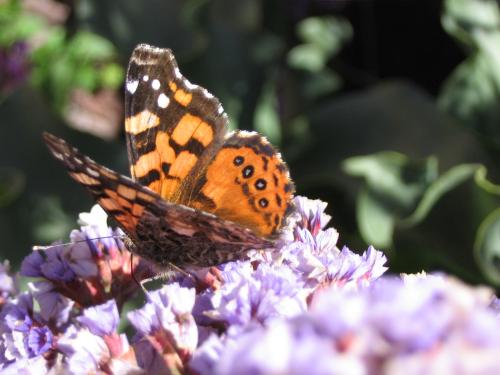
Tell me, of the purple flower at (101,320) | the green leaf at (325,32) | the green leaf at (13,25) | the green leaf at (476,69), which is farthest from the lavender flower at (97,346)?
the green leaf at (325,32)

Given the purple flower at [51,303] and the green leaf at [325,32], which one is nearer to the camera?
the purple flower at [51,303]

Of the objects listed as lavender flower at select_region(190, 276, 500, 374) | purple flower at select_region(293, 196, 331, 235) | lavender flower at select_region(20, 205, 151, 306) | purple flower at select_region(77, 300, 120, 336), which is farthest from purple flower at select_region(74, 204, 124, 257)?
lavender flower at select_region(190, 276, 500, 374)

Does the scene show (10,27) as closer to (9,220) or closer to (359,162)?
(9,220)

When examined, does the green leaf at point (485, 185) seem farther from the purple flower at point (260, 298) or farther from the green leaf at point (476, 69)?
the purple flower at point (260, 298)

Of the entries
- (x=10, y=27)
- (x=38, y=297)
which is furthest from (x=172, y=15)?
(x=38, y=297)

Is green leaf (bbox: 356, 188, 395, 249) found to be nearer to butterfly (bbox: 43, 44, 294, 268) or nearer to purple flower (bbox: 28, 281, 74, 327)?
Result: butterfly (bbox: 43, 44, 294, 268)

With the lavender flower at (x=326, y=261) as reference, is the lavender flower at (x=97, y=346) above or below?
below

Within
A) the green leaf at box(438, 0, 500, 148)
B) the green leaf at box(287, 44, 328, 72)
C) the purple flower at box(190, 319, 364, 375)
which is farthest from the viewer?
the green leaf at box(287, 44, 328, 72)

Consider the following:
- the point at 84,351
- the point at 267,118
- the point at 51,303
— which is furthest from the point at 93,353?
the point at 267,118
